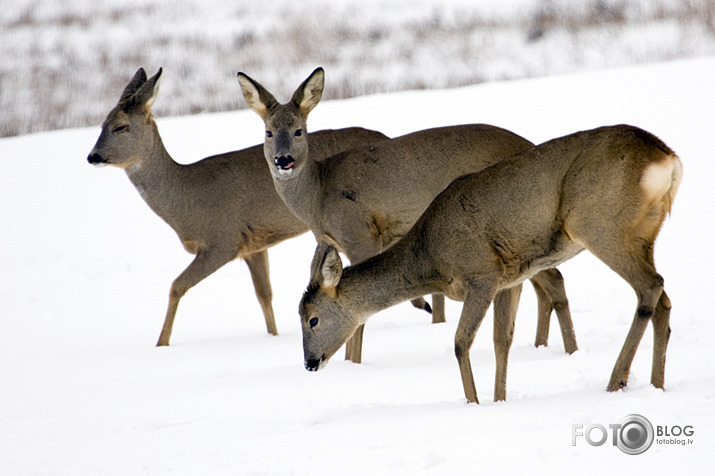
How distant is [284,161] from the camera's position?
950 centimetres

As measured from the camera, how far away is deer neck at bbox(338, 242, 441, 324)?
294 inches

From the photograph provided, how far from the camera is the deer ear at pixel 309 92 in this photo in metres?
9.83

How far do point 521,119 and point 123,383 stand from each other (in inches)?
416

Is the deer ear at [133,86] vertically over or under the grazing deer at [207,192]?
over

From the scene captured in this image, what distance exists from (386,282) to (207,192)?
4214 millimetres

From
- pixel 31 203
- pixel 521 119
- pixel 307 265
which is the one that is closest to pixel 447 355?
pixel 307 265

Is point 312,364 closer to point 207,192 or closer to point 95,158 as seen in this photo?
point 207,192

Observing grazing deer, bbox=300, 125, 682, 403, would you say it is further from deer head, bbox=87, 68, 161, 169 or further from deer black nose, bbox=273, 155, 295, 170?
deer head, bbox=87, 68, 161, 169

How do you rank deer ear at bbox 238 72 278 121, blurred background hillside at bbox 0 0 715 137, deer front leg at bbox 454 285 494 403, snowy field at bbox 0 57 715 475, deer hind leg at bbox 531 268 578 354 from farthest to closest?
blurred background hillside at bbox 0 0 715 137 → deer ear at bbox 238 72 278 121 → deer hind leg at bbox 531 268 578 354 → deer front leg at bbox 454 285 494 403 → snowy field at bbox 0 57 715 475

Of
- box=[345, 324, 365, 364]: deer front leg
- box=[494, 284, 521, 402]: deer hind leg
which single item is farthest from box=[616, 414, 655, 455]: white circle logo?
box=[345, 324, 365, 364]: deer front leg

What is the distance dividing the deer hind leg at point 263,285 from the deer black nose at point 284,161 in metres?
2.15

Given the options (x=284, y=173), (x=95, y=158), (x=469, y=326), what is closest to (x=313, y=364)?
(x=469, y=326)

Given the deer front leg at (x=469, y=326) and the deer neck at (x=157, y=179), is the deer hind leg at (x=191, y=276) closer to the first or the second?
the deer neck at (x=157, y=179)

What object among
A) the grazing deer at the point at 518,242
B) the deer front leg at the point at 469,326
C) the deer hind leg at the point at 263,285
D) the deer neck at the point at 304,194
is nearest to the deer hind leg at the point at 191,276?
the deer hind leg at the point at 263,285
